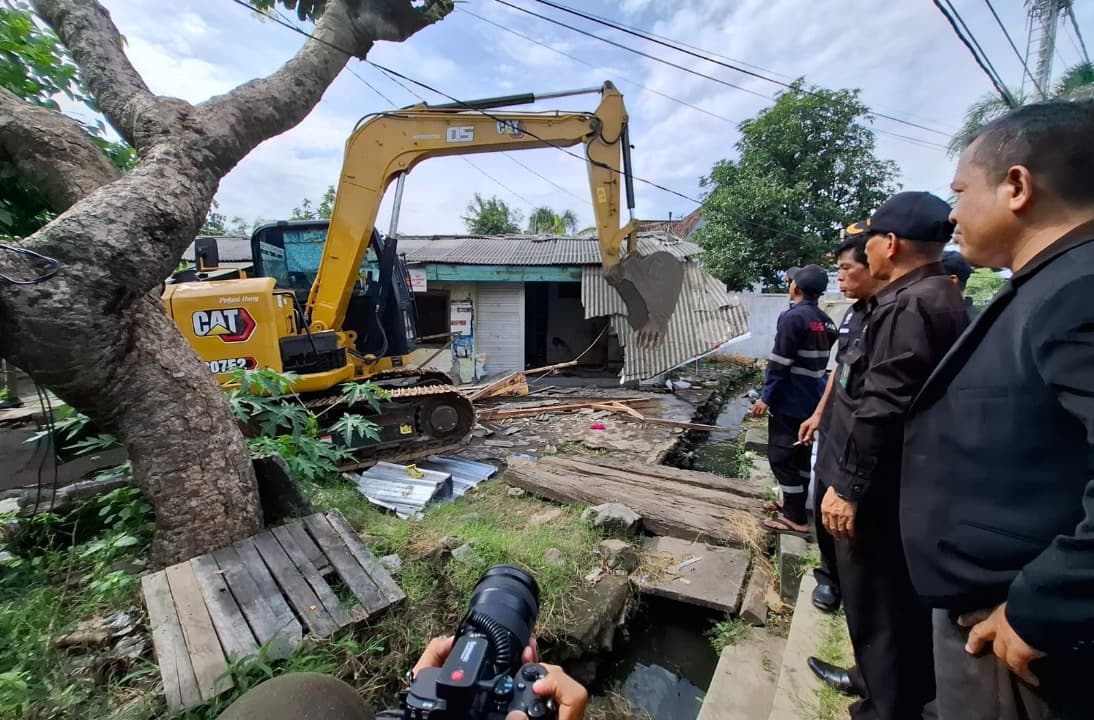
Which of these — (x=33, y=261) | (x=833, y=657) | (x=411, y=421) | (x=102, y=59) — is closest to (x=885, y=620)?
(x=833, y=657)

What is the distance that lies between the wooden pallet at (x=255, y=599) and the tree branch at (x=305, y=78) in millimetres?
2432

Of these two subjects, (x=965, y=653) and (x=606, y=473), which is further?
(x=606, y=473)

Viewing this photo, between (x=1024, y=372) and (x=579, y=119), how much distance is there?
5.75m

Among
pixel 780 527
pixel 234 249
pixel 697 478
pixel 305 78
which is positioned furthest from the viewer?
pixel 234 249

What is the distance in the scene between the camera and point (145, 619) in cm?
222

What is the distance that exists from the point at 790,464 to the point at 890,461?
1.70 metres

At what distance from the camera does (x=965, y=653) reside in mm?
1065

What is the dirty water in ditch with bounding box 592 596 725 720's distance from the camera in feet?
8.32

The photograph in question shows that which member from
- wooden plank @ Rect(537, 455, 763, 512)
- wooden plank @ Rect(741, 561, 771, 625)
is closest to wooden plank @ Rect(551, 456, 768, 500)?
wooden plank @ Rect(537, 455, 763, 512)

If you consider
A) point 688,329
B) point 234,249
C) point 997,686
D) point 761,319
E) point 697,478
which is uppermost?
point 234,249

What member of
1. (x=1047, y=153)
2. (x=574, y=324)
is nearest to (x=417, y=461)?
(x=1047, y=153)

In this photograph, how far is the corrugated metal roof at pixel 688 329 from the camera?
7.18 metres

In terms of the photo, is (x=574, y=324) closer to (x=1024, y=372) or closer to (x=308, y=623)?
(x=308, y=623)

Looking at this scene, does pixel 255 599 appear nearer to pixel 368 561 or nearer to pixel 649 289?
pixel 368 561
